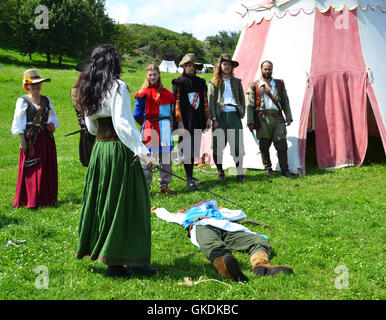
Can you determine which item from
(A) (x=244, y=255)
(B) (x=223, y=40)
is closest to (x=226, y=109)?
(A) (x=244, y=255)

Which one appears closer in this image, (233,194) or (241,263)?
(241,263)

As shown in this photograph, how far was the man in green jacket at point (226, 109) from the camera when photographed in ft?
21.9

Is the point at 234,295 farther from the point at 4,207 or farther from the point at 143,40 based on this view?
the point at 143,40

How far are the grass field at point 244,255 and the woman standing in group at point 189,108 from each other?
59cm

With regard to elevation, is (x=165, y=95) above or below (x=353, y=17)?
below

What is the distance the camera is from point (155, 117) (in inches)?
237

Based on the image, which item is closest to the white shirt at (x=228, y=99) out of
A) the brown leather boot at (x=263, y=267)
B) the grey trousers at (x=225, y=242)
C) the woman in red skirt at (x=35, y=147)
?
the woman in red skirt at (x=35, y=147)

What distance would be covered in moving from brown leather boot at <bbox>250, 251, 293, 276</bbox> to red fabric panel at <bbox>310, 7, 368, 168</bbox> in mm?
4269

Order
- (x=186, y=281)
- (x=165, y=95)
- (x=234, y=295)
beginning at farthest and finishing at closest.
→ 1. (x=165, y=95)
2. (x=186, y=281)
3. (x=234, y=295)

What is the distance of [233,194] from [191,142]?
42.9 inches

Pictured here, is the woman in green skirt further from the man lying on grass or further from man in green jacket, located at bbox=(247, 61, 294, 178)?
man in green jacket, located at bbox=(247, 61, 294, 178)

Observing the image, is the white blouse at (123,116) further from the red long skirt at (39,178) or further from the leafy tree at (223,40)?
the leafy tree at (223,40)

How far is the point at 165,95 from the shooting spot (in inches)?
235

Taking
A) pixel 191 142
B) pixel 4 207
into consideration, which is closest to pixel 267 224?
pixel 191 142
